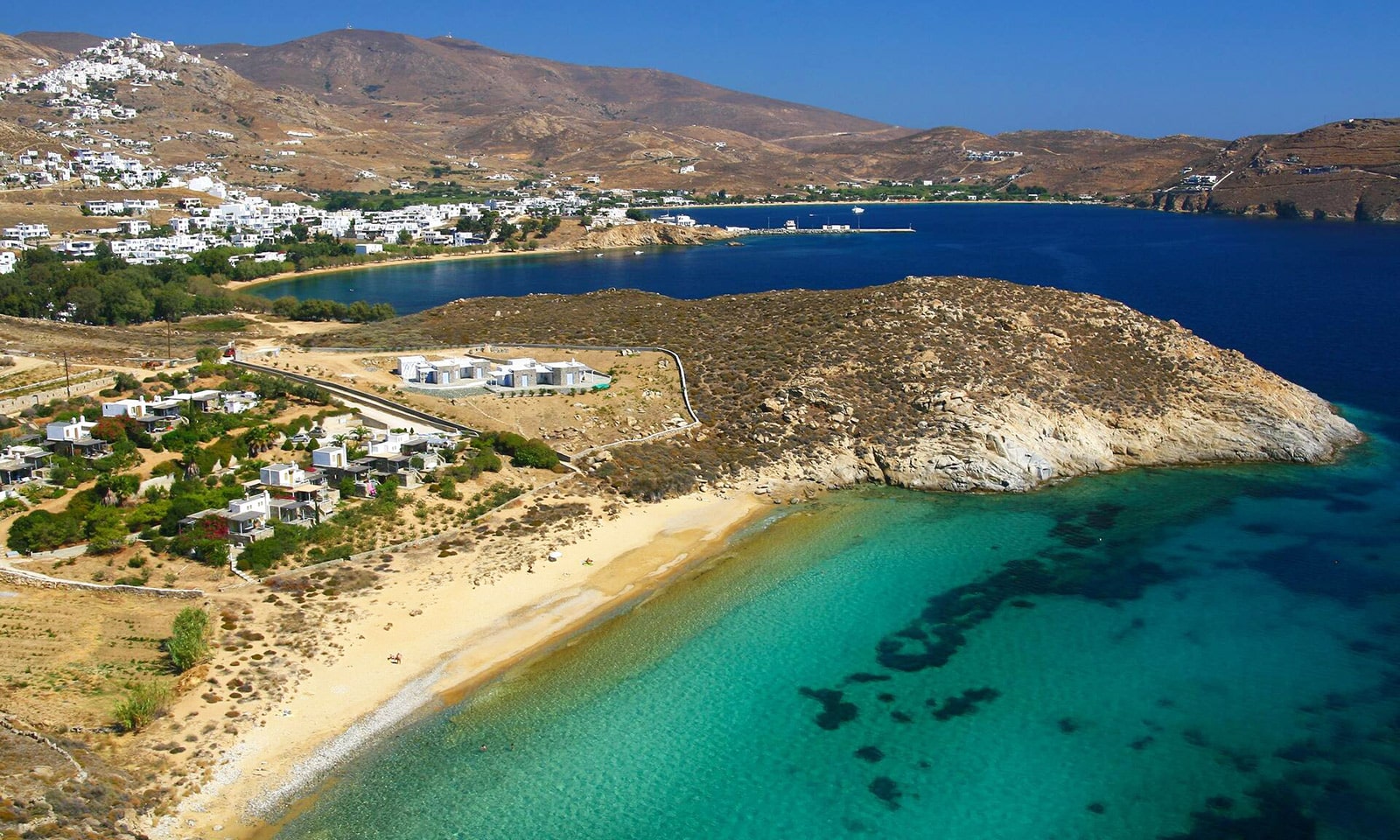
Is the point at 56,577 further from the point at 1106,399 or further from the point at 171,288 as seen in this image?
the point at 171,288

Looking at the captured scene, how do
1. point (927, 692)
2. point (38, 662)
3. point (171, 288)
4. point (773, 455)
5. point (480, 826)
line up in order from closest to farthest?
point (480, 826) → point (38, 662) → point (927, 692) → point (773, 455) → point (171, 288)

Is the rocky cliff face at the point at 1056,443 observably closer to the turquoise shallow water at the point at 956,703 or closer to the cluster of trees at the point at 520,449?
the turquoise shallow water at the point at 956,703

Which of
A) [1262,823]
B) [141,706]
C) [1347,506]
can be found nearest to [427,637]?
[141,706]

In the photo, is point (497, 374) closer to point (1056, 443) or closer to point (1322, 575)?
point (1056, 443)

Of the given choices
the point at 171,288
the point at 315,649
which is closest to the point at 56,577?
the point at 315,649

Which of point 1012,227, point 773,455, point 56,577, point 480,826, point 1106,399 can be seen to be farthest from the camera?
point 1012,227

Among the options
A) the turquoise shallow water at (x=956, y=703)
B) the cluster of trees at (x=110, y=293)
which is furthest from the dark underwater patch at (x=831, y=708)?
the cluster of trees at (x=110, y=293)
